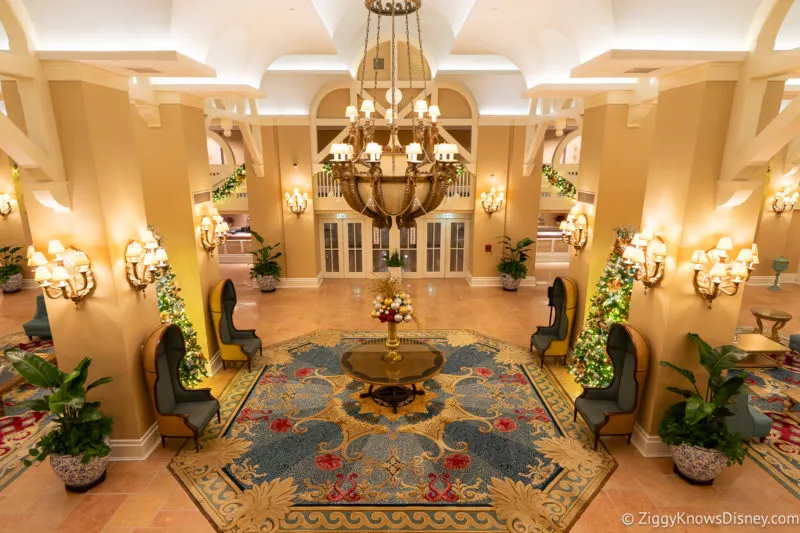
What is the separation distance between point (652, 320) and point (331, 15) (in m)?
6.11

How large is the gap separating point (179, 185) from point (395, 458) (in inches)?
203

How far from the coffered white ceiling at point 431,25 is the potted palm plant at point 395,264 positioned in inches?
235

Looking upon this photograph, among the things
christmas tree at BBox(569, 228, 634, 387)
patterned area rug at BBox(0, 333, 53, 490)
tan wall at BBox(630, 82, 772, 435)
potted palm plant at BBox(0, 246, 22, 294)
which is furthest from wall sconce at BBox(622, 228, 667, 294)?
potted palm plant at BBox(0, 246, 22, 294)

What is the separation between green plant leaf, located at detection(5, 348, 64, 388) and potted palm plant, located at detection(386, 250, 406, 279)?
8246 millimetres

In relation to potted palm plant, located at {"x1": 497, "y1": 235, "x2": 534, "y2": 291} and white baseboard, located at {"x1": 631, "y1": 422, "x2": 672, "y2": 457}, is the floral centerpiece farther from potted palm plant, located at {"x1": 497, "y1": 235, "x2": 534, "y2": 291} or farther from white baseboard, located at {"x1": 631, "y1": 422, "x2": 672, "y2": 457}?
potted palm plant, located at {"x1": 497, "y1": 235, "x2": 534, "y2": 291}

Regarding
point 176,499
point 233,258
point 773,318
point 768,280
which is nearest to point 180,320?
point 176,499

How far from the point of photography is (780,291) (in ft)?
39.8

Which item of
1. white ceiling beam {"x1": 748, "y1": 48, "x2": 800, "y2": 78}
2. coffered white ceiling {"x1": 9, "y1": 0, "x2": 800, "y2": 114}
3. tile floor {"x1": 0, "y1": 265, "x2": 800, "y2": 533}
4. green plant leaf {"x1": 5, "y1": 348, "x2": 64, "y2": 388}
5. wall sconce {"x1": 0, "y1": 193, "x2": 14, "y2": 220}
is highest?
coffered white ceiling {"x1": 9, "y1": 0, "x2": 800, "y2": 114}

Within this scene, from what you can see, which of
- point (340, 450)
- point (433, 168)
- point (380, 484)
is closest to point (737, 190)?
point (433, 168)

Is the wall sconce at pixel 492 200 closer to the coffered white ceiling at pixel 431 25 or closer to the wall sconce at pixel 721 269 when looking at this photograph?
the coffered white ceiling at pixel 431 25

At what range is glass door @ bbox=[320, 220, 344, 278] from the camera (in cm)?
1334

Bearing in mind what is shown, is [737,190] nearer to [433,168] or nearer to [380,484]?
[433,168]

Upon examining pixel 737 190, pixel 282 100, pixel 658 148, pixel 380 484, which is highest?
pixel 282 100

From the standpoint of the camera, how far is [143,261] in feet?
17.5
